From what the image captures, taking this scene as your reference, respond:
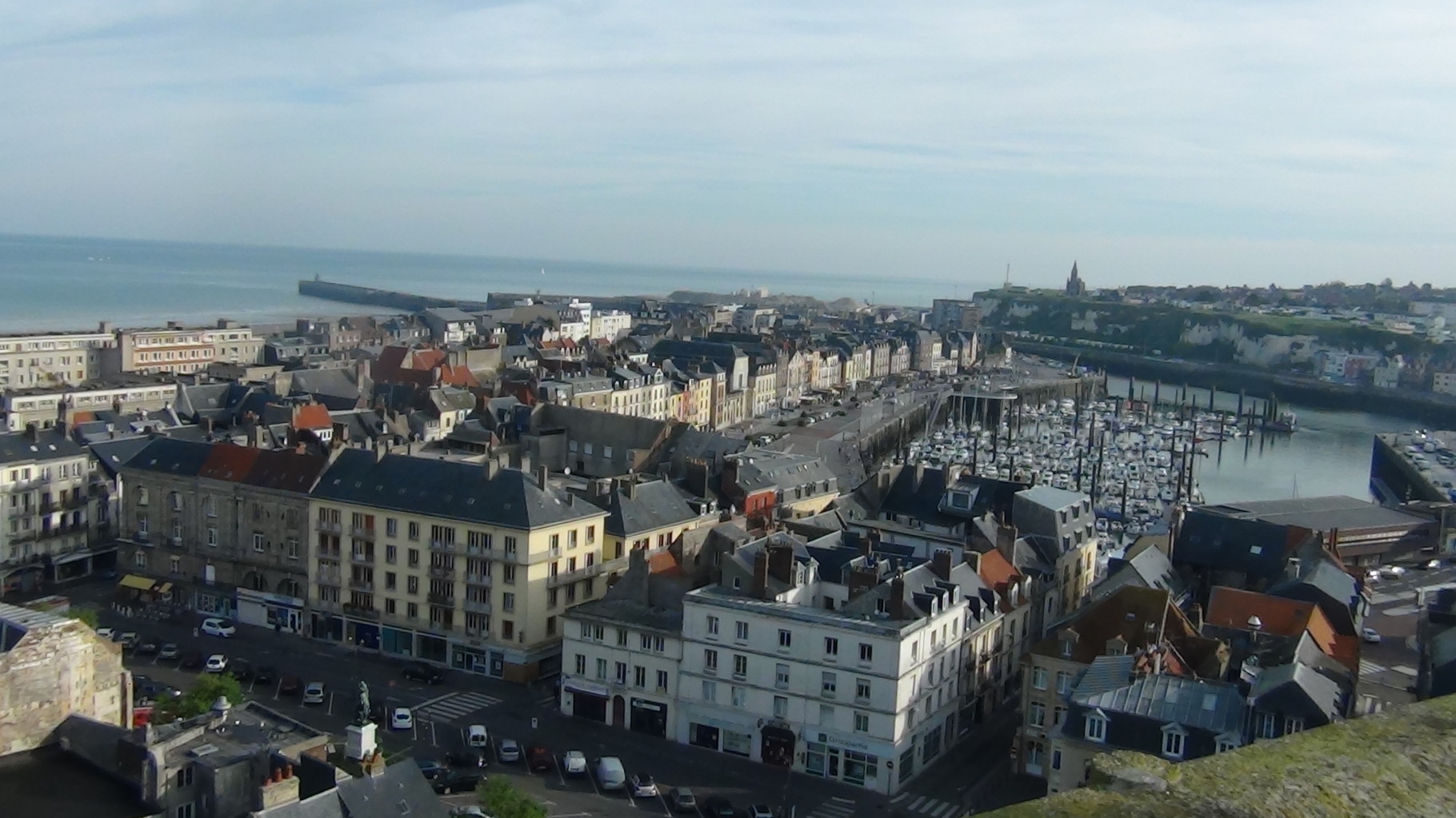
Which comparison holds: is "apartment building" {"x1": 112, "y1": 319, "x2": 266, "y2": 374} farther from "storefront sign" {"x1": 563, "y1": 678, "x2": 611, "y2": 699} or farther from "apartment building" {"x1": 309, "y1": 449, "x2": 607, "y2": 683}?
"storefront sign" {"x1": 563, "y1": 678, "x2": 611, "y2": 699}

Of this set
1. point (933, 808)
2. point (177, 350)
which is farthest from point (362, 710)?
point (177, 350)

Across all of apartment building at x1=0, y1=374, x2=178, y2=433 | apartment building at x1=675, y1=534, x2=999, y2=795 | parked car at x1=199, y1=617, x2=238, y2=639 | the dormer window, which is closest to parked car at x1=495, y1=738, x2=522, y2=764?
apartment building at x1=675, y1=534, x2=999, y2=795

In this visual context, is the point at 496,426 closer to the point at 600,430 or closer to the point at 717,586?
the point at 600,430

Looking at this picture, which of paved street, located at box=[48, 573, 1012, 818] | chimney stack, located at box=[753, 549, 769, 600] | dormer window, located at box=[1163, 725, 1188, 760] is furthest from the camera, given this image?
Result: chimney stack, located at box=[753, 549, 769, 600]

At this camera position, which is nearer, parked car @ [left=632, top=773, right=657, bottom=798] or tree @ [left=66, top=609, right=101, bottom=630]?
parked car @ [left=632, top=773, right=657, bottom=798]

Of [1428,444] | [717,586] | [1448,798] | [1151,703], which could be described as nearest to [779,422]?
[1428,444]
